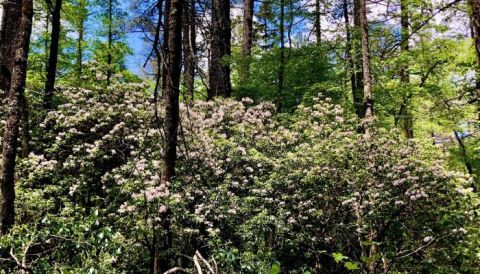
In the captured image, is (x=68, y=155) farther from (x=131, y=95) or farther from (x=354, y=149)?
(x=354, y=149)

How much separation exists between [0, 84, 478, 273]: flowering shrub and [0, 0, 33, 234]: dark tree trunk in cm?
97

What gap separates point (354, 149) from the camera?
29.7 feet

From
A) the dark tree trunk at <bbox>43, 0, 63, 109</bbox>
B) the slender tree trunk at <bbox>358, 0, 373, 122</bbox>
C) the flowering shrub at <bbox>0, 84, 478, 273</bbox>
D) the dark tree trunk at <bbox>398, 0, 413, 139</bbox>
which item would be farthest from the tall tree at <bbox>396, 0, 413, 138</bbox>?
the dark tree trunk at <bbox>43, 0, 63, 109</bbox>

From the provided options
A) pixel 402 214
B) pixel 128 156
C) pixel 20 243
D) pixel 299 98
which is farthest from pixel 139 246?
pixel 299 98

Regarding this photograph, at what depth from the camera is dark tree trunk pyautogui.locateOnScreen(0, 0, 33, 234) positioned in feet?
22.3

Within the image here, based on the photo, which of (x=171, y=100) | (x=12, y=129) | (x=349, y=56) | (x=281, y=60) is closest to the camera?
(x=171, y=100)

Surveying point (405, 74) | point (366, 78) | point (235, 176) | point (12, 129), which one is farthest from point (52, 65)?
point (405, 74)

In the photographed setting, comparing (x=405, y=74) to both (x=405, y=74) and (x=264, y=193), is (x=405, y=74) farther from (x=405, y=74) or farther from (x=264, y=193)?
(x=264, y=193)

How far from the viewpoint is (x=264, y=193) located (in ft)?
28.2

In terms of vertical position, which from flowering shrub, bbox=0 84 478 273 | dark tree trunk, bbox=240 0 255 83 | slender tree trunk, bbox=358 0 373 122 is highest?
dark tree trunk, bbox=240 0 255 83

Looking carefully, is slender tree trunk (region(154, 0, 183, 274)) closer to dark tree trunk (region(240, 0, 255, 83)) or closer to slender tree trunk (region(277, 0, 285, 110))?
slender tree trunk (region(277, 0, 285, 110))

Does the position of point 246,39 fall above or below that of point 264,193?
above

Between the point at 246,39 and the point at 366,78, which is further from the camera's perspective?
the point at 246,39

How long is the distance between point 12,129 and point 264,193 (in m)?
4.59
